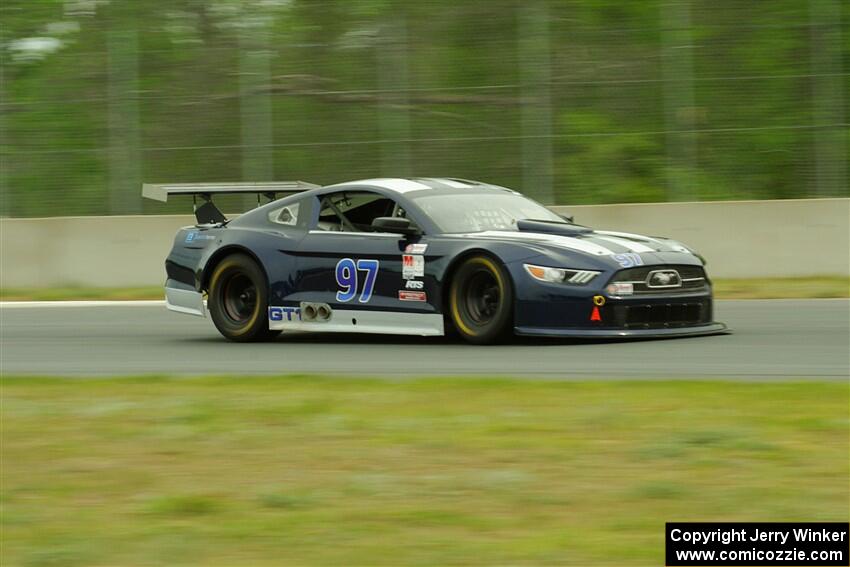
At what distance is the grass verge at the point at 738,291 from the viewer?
49.9 feet

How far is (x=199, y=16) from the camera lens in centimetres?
2034

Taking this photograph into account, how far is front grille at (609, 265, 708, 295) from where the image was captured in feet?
32.5

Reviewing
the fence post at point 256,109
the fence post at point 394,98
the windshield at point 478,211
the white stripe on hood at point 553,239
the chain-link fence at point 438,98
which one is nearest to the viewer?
the white stripe on hood at point 553,239

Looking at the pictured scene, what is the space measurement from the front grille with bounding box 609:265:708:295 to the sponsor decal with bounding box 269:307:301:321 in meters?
2.73

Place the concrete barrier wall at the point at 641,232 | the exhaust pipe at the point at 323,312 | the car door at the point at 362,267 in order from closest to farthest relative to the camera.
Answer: the car door at the point at 362,267, the exhaust pipe at the point at 323,312, the concrete barrier wall at the point at 641,232

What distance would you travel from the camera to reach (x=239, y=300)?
11.8 metres

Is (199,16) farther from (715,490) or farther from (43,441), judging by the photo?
(715,490)

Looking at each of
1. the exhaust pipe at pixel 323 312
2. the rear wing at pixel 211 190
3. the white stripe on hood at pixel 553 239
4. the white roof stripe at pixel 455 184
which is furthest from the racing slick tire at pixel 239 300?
the white stripe on hood at pixel 553 239

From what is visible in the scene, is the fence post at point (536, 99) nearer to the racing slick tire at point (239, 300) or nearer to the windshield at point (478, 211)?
the windshield at point (478, 211)

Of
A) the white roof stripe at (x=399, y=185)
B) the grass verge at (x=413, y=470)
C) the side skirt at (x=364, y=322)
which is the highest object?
the white roof stripe at (x=399, y=185)

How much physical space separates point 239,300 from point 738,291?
644 cm

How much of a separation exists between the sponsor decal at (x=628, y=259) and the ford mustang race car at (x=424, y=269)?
0.04ft

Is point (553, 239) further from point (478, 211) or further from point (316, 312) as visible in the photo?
→ point (316, 312)

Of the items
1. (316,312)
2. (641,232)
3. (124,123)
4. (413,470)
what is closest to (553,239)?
(316,312)
